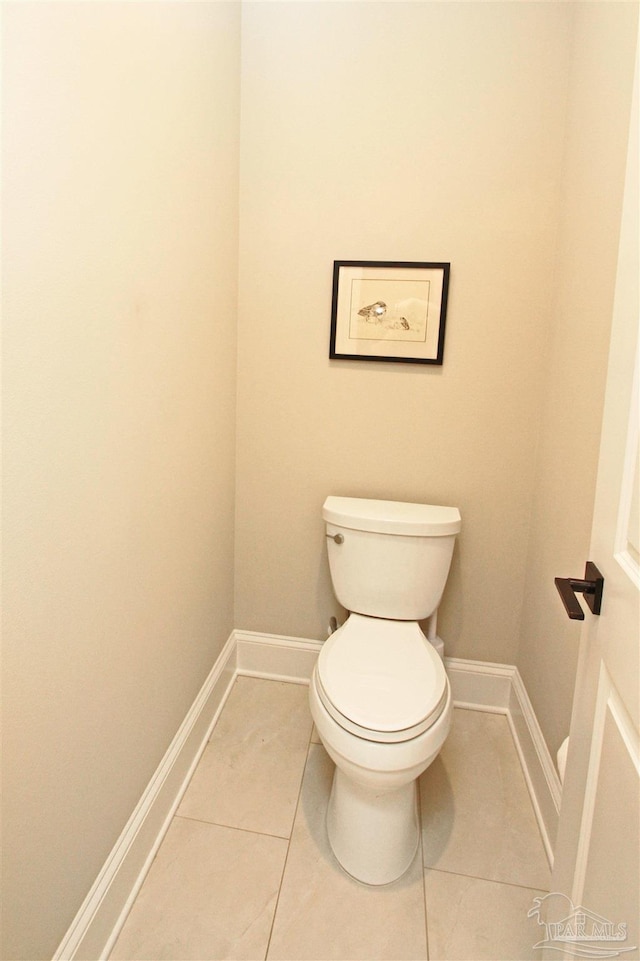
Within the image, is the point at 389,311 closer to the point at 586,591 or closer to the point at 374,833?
the point at 586,591

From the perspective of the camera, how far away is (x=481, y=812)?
5.23 feet

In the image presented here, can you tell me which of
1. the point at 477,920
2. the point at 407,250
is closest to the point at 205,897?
the point at 477,920

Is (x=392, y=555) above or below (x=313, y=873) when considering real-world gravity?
above

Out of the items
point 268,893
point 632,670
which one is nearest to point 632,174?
point 632,670

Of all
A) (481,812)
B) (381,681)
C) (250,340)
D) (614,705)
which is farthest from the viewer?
(250,340)

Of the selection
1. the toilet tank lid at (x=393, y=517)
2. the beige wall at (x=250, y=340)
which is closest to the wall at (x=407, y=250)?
the beige wall at (x=250, y=340)

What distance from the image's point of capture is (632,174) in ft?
2.60

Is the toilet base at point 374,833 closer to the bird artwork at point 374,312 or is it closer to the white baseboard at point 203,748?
the white baseboard at point 203,748

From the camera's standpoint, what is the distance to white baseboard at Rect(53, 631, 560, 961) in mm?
1168

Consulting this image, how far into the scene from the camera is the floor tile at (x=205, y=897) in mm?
1211

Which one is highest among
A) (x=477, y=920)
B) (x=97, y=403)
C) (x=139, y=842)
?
(x=97, y=403)

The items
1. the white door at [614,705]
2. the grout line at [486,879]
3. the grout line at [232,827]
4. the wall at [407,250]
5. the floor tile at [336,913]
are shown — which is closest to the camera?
the white door at [614,705]

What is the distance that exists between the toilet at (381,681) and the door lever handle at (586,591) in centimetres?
60

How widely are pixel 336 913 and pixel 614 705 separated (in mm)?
958
